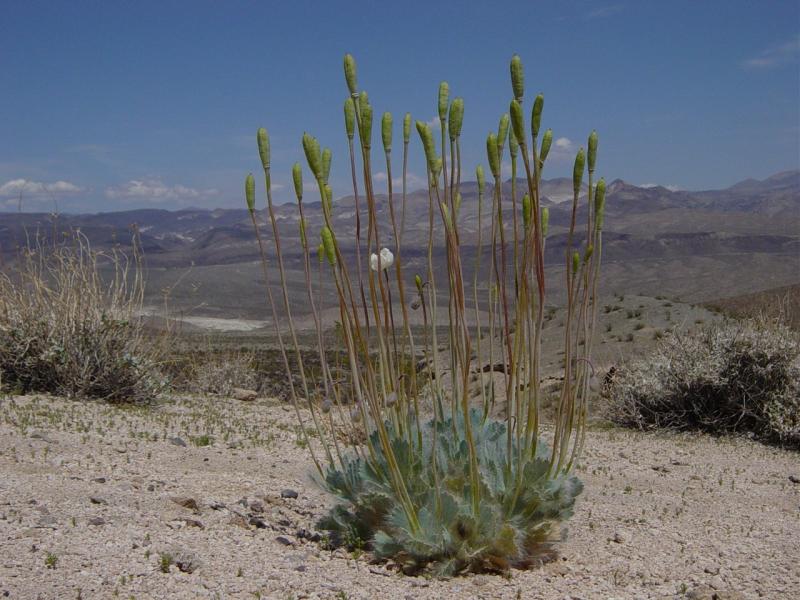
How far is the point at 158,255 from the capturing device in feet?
365

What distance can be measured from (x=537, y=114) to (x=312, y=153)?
81cm

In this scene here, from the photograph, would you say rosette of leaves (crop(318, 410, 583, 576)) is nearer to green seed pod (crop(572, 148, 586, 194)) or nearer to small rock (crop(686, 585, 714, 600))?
small rock (crop(686, 585, 714, 600))

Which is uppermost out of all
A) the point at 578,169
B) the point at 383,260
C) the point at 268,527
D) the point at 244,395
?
the point at 578,169

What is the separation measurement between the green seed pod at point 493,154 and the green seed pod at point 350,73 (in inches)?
20.5

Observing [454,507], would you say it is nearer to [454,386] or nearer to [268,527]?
[454,386]

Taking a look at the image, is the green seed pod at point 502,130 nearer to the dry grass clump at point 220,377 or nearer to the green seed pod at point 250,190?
the green seed pod at point 250,190

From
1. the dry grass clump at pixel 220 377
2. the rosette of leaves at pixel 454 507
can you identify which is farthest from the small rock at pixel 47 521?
the dry grass clump at pixel 220 377

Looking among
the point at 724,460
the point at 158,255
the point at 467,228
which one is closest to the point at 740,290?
the point at 724,460

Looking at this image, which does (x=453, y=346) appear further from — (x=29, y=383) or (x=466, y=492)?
(x=29, y=383)

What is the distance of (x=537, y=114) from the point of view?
2.84 metres

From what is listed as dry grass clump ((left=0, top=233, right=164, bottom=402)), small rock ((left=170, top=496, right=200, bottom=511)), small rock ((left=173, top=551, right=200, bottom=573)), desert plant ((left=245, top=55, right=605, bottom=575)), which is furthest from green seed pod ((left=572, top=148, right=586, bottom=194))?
dry grass clump ((left=0, top=233, right=164, bottom=402))

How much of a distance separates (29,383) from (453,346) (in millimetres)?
5923

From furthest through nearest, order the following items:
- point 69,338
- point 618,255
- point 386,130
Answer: point 618,255 < point 69,338 < point 386,130

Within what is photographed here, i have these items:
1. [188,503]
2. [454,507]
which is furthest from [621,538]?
[188,503]
